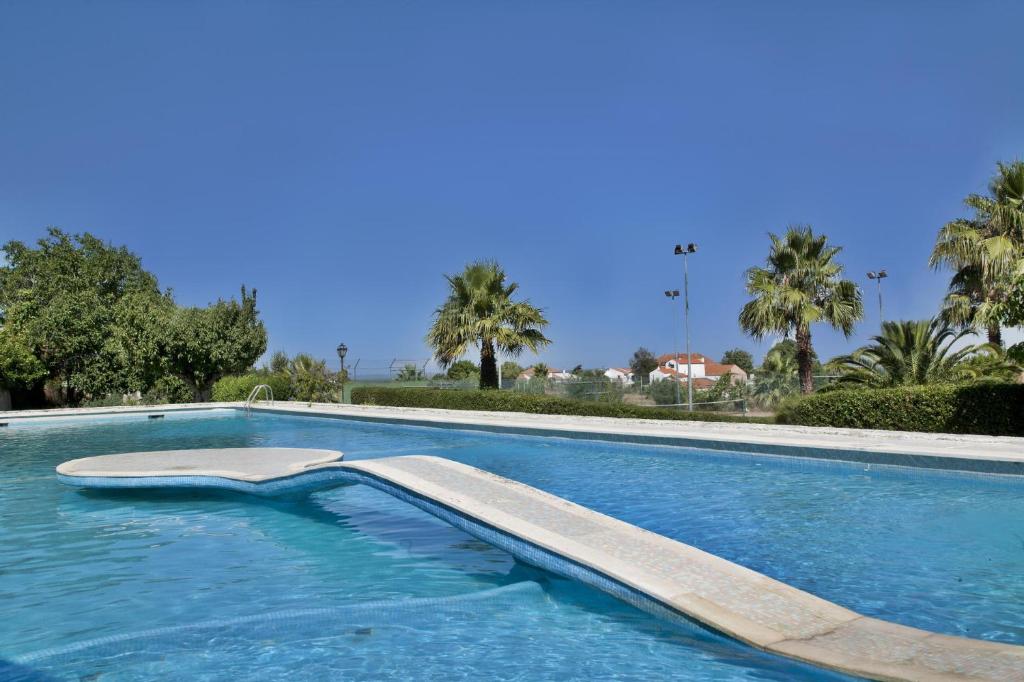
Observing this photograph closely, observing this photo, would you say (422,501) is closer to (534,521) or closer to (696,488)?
(534,521)

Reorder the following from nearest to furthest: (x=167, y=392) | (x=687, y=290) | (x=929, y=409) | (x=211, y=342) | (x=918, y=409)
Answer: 1. (x=929, y=409)
2. (x=918, y=409)
3. (x=687, y=290)
4. (x=211, y=342)
5. (x=167, y=392)

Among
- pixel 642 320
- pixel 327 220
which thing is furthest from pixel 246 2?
pixel 642 320

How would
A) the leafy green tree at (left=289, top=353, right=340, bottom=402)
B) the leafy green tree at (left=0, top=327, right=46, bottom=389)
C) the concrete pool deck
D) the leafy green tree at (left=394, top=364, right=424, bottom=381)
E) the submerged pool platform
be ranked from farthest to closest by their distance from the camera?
the leafy green tree at (left=394, top=364, right=424, bottom=381) → the leafy green tree at (left=289, top=353, right=340, bottom=402) → the leafy green tree at (left=0, top=327, right=46, bottom=389) → the concrete pool deck → the submerged pool platform

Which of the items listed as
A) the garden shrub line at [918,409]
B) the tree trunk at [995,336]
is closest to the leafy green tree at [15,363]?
the garden shrub line at [918,409]

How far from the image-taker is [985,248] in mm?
15305

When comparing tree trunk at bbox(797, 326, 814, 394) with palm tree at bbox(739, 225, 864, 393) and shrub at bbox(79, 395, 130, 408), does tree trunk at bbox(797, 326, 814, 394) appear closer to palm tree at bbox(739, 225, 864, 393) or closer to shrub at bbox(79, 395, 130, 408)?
palm tree at bbox(739, 225, 864, 393)

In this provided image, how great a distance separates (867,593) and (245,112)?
93.9 feet

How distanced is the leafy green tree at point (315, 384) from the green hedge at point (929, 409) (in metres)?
19.0

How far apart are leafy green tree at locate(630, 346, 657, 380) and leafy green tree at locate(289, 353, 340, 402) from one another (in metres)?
70.6

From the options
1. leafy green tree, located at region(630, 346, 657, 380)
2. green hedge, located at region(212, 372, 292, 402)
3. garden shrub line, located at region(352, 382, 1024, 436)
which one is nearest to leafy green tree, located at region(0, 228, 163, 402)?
green hedge, located at region(212, 372, 292, 402)

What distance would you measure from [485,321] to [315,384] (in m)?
9.47

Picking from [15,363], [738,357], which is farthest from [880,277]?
[738,357]

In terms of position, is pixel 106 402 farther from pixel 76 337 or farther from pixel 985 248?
pixel 985 248

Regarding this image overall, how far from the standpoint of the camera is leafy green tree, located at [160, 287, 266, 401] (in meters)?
26.6
